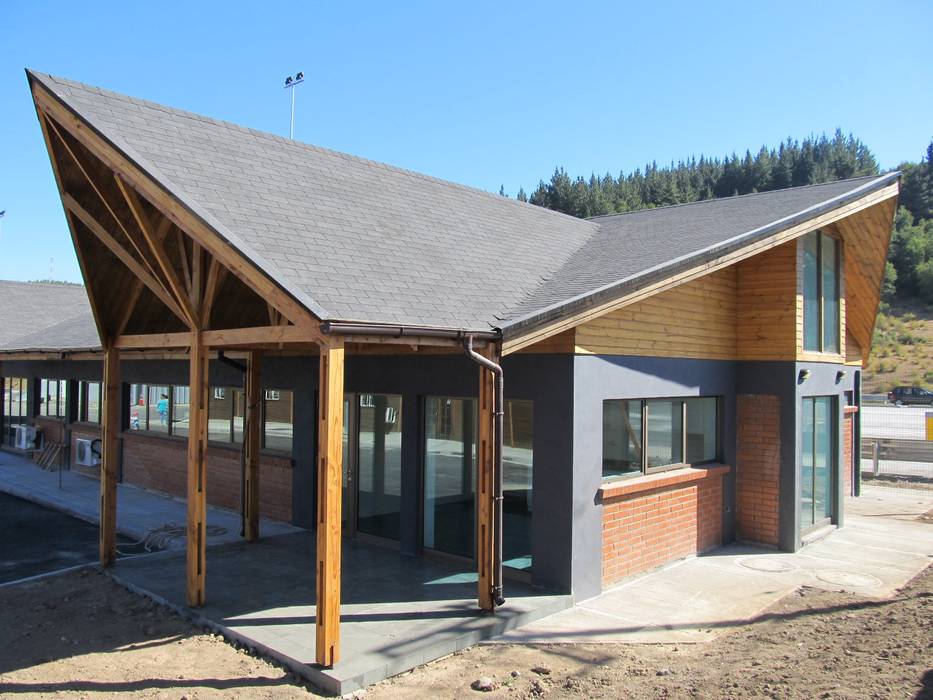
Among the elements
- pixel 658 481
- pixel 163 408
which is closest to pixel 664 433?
pixel 658 481

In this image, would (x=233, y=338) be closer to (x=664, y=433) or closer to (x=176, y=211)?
(x=176, y=211)

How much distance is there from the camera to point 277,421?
1195cm

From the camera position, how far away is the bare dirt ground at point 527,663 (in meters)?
5.52

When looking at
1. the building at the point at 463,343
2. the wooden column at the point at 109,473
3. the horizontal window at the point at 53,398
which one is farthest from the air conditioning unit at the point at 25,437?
the wooden column at the point at 109,473

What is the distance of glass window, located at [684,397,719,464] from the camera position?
10062 millimetres

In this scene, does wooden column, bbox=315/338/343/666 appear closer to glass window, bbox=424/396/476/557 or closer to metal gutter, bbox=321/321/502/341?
metal gutter, bbox=321/321/502/341

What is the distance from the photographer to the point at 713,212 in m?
11.8

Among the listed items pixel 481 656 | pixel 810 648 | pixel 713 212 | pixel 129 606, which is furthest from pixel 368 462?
pixel 713 212

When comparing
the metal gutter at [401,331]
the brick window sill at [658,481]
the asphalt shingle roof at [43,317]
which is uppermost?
the asphalt shingle roof at [43,317]

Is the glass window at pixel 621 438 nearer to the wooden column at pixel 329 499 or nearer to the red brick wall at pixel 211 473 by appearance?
the wooden column at pixel 329 499

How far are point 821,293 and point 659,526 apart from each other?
4.95 metres

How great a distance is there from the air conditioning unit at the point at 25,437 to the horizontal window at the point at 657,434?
53.3ft

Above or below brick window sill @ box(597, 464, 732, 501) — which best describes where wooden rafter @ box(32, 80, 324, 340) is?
above

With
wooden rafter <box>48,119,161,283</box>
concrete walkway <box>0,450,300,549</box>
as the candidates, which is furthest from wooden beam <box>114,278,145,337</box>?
concrete walkway <box>0,450,300,549</box>
